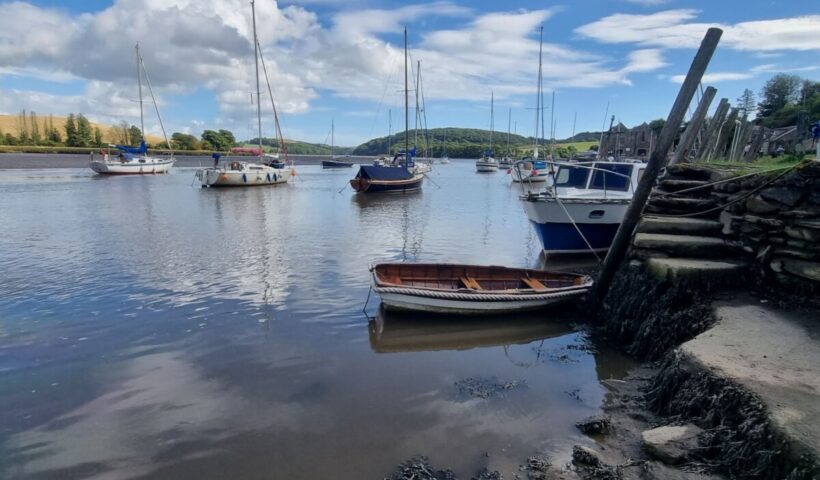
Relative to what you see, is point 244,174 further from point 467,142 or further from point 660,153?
point 467,142

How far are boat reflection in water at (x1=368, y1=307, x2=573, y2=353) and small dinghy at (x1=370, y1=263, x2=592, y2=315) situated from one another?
20 centimetres

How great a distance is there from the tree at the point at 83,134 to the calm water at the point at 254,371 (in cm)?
9835

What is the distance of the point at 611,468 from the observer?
4.57 m

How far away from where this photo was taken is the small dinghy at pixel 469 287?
9.20 m

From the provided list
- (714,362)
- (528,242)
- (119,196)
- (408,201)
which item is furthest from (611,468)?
(119,196)

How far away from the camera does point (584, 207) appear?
1399 centimetres

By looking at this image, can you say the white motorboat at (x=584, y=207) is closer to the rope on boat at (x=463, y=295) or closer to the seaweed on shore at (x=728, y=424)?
the rope on boat at (x=463, y=295)

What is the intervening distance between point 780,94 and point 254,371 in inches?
2751

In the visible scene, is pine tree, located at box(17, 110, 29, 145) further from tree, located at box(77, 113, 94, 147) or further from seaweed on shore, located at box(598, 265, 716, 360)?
seaweed on shore, located at box(598, 265, 716, 360)

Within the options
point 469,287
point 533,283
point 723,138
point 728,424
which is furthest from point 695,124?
point 728,424

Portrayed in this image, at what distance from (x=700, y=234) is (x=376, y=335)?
19.2 ft

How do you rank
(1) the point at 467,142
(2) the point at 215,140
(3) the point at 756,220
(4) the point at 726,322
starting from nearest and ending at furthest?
(4) the point at 726,322, (3) the point at 756,220, (2) the point at 215,140, (1) the point at 467,142

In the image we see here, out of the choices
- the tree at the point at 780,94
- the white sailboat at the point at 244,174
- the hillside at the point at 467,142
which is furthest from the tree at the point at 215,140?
the tree at the point at 780,94

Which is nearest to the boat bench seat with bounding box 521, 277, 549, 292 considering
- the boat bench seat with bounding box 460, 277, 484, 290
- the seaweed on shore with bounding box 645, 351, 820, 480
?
the boat bench seat with bounding box 460, 277, 484, 290
